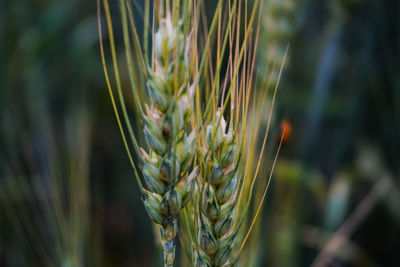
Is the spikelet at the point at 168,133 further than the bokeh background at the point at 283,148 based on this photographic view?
No

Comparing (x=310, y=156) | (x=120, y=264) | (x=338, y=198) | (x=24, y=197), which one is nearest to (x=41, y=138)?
(x=24, y=197)

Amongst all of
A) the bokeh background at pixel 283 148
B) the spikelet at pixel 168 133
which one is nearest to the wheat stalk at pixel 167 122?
the spikelet at pixel 168 133

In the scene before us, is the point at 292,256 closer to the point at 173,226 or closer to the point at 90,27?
the point at 173,226

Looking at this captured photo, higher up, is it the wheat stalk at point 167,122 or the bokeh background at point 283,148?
the wheat stalk at point 167,122

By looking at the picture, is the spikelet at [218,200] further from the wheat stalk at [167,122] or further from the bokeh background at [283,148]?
the bokeh background at [283,148]

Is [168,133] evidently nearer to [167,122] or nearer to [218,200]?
[167,122]
